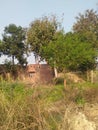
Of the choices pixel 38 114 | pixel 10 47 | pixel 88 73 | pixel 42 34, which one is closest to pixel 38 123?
pixel 38 114

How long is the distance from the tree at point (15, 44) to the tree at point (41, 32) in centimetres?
283

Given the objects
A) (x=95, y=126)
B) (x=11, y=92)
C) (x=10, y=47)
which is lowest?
(x=95, y=126)

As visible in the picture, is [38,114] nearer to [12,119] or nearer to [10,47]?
[12,119]

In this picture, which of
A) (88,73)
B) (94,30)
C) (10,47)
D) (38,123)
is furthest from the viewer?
(10,47)

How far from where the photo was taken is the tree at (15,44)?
43531 mm

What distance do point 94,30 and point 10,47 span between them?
1002cm

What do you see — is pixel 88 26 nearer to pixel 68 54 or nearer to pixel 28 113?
pixel 68 54

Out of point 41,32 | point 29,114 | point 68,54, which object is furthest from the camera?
point 41,32

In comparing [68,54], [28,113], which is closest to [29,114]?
[28,113]

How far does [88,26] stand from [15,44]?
29.1 ft

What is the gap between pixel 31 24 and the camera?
41.7 metres

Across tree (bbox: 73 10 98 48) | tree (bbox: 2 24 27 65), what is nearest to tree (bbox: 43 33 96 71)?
tree (bbox: 73 10 98 48)

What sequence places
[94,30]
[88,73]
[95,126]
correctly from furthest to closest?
[94,30]
[88,73]
[95,126]

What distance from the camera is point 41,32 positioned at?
4062 cm
